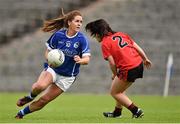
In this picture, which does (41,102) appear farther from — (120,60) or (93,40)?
(93,40)

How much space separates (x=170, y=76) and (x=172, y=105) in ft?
26.5

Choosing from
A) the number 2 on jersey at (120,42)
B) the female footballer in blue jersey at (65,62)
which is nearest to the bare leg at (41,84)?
the female footballer in blue jersey at (65,62)

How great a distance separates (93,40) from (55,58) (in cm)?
1733

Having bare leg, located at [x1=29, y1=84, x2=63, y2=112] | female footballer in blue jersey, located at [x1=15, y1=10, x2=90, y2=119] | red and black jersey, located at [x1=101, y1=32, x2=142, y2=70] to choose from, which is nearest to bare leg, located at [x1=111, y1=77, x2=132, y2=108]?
red and black jersey, located at [x1=101, y1=32, x2=142, y2=70]

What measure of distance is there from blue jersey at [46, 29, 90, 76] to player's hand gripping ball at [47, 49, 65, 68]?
0.33 m

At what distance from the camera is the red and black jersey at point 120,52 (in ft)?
48.7

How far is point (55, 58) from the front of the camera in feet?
46.6

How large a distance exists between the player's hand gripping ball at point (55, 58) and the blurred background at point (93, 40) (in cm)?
1471

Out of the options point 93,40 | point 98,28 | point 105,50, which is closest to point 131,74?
point 105,50

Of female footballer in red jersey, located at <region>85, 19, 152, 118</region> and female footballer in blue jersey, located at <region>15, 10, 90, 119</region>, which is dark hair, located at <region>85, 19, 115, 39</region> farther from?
female footballer in blue jersey, located at <region>15, 10, 90, 119</region>

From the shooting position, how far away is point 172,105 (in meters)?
21.3

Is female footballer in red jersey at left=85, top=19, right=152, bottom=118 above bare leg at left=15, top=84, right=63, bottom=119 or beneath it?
above

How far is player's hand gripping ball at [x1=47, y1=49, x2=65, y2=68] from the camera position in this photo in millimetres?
14219

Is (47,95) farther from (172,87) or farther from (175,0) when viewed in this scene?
(175,0)
